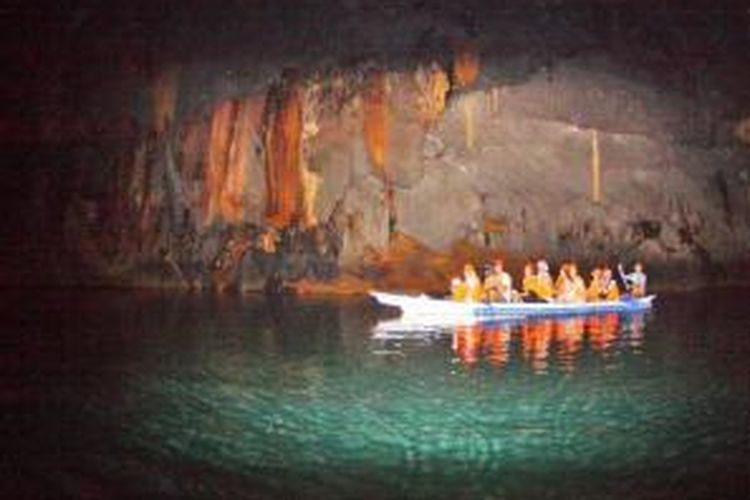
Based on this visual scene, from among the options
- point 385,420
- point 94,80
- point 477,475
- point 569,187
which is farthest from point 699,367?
point 94,80

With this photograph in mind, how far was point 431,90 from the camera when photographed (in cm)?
2081

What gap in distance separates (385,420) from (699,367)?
180 inches

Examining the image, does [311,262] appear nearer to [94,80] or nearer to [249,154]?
[249,154]

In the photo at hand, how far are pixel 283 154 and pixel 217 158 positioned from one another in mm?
1867

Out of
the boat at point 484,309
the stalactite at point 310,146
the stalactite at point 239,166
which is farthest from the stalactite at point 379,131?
the boat at point 484,309

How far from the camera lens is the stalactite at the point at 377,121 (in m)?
21.3

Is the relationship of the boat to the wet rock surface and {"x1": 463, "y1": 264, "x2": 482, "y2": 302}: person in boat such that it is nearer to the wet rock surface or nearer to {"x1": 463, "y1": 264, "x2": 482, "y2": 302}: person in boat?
{"x1": 463, "y1": 264, "x2": 482, "y2": 302}: person in boat

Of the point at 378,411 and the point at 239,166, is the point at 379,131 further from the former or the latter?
the point at 378,411

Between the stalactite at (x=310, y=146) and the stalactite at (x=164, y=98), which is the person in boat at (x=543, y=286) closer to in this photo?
the stalactite at (x=310, y=146)

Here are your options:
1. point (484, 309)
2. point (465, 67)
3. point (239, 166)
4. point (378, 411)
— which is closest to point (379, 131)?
point (465, 67)

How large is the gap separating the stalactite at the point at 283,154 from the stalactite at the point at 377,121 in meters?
1.62

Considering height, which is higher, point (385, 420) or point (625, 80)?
point (625, 80)

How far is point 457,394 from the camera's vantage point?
938cm

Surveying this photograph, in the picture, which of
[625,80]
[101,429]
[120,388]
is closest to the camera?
[101,429]
